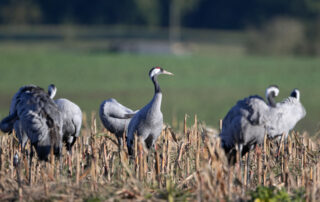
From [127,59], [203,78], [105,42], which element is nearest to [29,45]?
[105,42]

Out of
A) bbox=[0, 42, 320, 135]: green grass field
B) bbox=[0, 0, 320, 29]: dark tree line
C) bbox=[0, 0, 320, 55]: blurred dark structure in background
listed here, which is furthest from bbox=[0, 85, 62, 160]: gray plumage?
bbox=[0, 0, 320, 29]: dark tree line

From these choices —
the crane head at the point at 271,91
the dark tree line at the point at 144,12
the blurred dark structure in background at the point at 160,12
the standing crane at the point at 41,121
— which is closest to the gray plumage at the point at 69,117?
the standing crane at the point at 41,121

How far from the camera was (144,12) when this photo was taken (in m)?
65.9

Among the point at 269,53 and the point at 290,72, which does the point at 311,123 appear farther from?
the point at 269,53

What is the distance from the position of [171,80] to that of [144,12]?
36.1 metres

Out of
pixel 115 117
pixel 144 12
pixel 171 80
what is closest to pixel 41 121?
pixel 115 117

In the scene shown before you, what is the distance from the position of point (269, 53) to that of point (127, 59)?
12616 mm

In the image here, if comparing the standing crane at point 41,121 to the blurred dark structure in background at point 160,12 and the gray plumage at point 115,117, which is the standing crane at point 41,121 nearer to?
the gray plumage at point 115,117

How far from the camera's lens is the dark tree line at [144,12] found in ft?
208

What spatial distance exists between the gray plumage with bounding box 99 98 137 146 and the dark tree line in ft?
177

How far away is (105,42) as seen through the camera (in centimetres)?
5500

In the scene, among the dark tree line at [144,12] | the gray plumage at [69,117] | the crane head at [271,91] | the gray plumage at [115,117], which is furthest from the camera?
the dark tree line at [144,12]

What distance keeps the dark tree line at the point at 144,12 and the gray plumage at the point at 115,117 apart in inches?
2129

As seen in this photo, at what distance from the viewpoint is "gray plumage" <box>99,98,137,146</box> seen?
9156 millimetres
